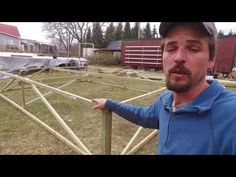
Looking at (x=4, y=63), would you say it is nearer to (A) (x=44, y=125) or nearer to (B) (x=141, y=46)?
(A) (x=44, y=125)

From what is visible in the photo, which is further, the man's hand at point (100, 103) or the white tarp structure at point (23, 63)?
the white tarp structure at point (23, 63)

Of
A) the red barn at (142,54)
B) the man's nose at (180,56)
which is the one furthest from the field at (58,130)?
the red barn at (142,54)

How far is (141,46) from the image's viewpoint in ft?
88.5

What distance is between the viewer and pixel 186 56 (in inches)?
53.9

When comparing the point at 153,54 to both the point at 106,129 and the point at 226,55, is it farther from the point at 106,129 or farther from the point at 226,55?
the point at 106,129

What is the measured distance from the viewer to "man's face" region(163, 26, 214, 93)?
1.36 metres

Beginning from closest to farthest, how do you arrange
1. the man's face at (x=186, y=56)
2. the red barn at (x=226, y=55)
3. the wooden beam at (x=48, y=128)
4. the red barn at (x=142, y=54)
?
the man's face at (x=186, y=56), the wooden beam at (x=48, y=128), the red barn at (x=226, y=55), the red barn at (x=142, y=54)

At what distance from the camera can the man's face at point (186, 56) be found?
136 cm

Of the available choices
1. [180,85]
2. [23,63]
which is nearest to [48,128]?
[180,85]

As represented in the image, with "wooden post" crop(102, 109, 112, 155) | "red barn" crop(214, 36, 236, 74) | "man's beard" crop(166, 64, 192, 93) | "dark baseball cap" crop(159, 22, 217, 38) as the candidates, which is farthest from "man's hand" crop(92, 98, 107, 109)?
"red barn" crop(214, 36, 236, 74)

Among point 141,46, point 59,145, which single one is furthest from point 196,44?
point 141,46

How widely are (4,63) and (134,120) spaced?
51.1 ft

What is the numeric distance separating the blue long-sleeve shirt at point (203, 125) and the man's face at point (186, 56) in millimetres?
109

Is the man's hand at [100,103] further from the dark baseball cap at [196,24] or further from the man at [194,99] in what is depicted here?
the dark baseball cap at [196,24]
